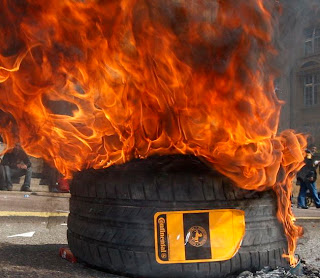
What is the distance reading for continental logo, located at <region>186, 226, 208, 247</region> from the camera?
2.48 m

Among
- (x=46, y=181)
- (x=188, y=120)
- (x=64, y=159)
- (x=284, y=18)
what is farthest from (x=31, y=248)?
(x=46, y=181)

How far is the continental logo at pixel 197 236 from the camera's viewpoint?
8.14 feet

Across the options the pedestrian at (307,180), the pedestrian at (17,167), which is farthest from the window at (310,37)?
the pedestrian at (17,167)

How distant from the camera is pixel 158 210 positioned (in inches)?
98.3

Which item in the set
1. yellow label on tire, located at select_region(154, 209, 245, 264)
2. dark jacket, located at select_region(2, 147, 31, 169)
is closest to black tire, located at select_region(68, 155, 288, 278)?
yellow label on tire, located at select_region(154, 209, 245, 264)

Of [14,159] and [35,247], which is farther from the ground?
[14,159]

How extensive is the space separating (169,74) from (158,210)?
96 cm

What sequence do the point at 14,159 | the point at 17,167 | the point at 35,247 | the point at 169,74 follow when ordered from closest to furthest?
the point at 169,74, the point at 35,247, the point at 14,159, the point at 17,167

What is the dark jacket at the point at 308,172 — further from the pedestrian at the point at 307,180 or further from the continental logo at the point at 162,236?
the continental logo at the point at 162,236

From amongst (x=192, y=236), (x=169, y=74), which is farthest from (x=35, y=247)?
(x=169, y=74)

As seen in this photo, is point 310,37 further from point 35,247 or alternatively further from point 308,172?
point 308,172

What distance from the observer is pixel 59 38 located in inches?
123

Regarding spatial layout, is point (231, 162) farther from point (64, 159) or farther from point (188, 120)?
point (64, 159)

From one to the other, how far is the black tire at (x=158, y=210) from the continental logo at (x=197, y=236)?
13 cm
